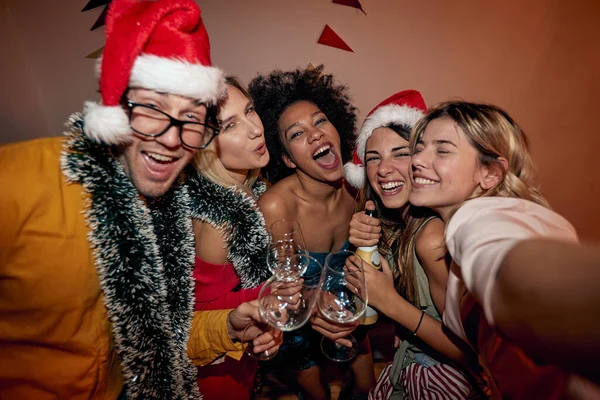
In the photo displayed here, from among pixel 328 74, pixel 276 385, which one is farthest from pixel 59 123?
pixel 276 385

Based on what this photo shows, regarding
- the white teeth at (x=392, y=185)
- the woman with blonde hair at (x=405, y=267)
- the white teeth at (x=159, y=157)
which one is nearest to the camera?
the white teeth at (x=159, y=157)

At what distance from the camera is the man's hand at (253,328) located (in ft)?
4.66

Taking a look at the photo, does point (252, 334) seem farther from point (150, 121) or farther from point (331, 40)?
point (331, 40)

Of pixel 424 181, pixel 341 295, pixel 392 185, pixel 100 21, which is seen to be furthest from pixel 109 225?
pixel 100 21

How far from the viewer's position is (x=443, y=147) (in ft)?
5.16

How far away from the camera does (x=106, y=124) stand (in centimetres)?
108

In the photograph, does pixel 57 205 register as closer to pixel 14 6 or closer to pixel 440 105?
pixel 440 105

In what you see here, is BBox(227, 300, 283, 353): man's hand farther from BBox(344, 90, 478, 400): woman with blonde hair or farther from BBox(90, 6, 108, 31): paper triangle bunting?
BBox(90, 6, 108, 31): paper triangle bunting

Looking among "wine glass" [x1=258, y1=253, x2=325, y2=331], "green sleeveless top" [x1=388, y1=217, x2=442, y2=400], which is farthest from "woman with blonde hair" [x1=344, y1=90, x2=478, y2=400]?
"wine glass" [x1=258, y1=253, x2=325, y2=331]

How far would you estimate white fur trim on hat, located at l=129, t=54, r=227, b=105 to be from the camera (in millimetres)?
1183

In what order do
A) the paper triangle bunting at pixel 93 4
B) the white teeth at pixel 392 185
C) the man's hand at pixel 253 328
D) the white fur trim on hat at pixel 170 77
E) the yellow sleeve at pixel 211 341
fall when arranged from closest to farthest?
1. the white fur trim on hat at pixel 170 77
2. the man's hand at pixel 253 328
3. the yellow sleeve at pixel 211 341
4. the white teeth at pixel 392 185
5. the paper triangle bunting at pixel 93 4

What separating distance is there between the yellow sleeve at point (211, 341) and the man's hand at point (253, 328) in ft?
0.17

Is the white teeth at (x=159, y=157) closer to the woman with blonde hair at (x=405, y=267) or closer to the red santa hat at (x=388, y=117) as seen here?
the woman with blonde hair at (x=405, y=267)

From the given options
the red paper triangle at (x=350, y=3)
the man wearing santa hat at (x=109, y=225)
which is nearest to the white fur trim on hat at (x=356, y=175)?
the man wearing santa hat at (x=109, y=225)
